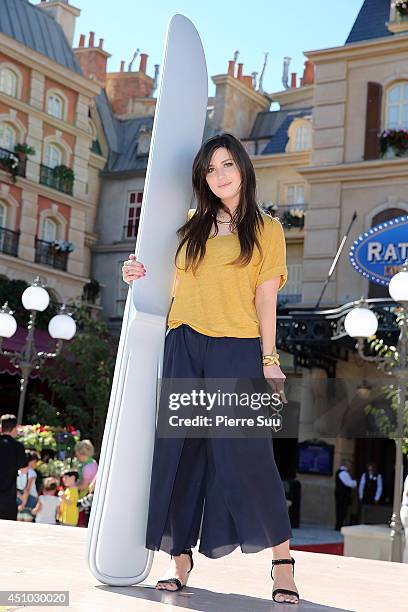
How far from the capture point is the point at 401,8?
23.0 meters

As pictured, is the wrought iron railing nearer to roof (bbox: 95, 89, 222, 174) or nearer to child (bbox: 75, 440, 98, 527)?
child (bbox: 75, 440, 98, 527)

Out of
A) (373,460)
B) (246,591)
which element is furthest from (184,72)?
(373,460)

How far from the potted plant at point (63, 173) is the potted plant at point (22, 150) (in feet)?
4.38

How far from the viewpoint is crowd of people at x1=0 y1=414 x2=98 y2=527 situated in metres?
9.14

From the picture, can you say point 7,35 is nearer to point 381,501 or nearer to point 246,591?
point 381,501

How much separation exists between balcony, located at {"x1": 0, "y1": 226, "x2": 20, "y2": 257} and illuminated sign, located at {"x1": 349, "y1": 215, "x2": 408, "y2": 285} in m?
12.7

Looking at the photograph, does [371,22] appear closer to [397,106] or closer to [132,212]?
[397,106]

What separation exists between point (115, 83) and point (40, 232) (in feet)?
39.8

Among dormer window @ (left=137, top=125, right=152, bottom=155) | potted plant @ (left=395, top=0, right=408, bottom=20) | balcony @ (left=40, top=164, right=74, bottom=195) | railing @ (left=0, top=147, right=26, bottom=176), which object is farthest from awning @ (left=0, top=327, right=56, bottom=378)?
potted plant @ (left=395, top=0, right=408, bottom=20)

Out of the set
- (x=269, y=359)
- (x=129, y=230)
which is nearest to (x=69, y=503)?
(x=269, y=359)

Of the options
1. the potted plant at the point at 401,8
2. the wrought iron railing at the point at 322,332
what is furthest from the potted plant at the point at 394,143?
the wrought iron railing at the point at 322,332

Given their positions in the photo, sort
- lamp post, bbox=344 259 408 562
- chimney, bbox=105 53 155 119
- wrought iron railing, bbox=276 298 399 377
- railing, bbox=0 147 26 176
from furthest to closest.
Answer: chimney, bbox=105 53 155 119, railing, bbox=0 147 26 176, wrought iron railing, bbox=276 298 399 377, lamp post, bbox=344 259 408 562

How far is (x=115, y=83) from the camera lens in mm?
40562

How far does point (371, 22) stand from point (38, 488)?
52.0 ft
